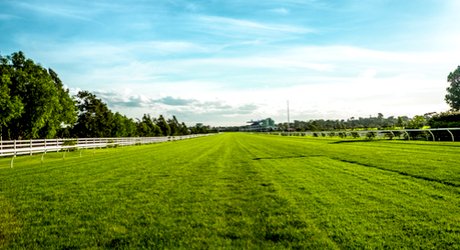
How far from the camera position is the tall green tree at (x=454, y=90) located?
61572 mm

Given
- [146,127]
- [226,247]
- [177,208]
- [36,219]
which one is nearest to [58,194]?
[36,219]

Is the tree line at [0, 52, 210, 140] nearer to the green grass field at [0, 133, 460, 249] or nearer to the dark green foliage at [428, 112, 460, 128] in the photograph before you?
the green grass field at [0, 133, 460, 249]

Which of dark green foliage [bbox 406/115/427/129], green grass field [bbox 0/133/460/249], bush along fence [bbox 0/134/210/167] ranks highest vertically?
dark green foliage [bbox 406/115/427/129]

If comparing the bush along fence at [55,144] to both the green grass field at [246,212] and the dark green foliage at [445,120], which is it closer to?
the green grass field at [246,212]

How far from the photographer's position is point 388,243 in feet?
14.6

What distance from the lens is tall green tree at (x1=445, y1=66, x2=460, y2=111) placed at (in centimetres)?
6157

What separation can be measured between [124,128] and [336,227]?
85.6m

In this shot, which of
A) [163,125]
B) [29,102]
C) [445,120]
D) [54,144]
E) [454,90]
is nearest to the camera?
[445,120]

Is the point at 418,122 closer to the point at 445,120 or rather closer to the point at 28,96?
the point at 445,120

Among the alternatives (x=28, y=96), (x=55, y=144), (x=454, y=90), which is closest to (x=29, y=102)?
(x=28, y=96)

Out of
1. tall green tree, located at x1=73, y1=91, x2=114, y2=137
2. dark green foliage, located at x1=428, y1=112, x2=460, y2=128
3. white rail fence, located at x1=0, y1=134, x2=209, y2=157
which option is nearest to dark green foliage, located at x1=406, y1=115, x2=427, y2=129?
dark green foliage, located at x1=428, y1=112, x2=460, y2=128

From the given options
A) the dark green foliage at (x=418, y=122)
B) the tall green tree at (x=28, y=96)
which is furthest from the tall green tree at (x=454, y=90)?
the tall green tree at (x=28, y=96)

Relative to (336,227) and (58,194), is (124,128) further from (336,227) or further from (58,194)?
(336,227)

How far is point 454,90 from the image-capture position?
62312 millimetres
